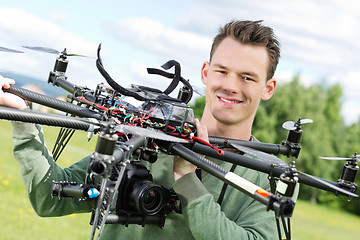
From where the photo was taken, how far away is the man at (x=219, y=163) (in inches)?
189

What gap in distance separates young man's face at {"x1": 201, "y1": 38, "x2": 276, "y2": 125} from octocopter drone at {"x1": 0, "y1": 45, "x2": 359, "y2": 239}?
492mm

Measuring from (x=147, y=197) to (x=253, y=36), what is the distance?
8.37ft

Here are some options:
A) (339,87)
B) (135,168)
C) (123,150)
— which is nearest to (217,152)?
(135,168)

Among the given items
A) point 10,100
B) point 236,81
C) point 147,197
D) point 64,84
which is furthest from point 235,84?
point 10,100

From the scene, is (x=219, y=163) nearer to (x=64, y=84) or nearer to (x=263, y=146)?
(x=263, y=146)

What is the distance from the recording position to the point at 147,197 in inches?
180

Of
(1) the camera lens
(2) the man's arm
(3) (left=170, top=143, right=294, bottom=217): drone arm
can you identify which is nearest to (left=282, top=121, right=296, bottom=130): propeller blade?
(2) the man's arm

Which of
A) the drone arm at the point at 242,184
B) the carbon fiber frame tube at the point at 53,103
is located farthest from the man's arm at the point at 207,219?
the carbon fiber frame tube at the point at 53,103

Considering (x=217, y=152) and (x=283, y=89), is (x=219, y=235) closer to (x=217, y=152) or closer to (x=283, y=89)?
(x=217, y=152)

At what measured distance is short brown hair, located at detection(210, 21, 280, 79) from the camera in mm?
5930

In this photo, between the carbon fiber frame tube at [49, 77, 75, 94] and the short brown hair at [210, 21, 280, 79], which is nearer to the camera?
the short brown hair at [210, 21, 280, 79]

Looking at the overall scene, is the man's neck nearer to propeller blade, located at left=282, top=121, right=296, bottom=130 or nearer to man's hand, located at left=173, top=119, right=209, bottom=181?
propeller blade, located at left=282, top=121, right=296, bottom=130

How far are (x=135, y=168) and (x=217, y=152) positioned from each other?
0.82 m

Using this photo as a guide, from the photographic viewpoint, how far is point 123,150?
3.62m
